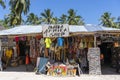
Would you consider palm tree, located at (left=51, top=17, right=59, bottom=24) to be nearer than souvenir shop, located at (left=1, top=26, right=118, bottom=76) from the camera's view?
No

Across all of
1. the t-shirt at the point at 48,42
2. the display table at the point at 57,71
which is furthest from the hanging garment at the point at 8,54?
the display table at the point at 57,71

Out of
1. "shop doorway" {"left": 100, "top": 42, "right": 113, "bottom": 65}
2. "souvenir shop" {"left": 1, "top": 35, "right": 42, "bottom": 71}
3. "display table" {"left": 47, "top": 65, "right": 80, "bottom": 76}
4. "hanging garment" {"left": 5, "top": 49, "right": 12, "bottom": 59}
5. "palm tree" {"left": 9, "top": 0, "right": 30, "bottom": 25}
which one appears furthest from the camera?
"palm tree" {"left": 9, "top": 0, "right": 30, "bottom": 25}

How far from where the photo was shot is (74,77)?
13586 mm

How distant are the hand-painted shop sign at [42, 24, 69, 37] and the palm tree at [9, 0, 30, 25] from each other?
19761 millimetres

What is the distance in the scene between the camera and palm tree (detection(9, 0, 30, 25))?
33.9 meters

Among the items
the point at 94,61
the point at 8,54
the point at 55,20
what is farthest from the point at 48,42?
the point at 55,20

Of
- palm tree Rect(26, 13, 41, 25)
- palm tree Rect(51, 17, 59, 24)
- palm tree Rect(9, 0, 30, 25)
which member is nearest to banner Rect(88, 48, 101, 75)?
palm tree Rect(9, 0, 30, 25)

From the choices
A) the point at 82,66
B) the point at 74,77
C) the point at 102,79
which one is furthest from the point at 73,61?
the point at 102,79

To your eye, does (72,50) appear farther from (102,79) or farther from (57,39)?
(102,79)

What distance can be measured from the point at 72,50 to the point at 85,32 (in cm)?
212

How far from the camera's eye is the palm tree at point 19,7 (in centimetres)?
3394

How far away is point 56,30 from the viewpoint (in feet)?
48.3

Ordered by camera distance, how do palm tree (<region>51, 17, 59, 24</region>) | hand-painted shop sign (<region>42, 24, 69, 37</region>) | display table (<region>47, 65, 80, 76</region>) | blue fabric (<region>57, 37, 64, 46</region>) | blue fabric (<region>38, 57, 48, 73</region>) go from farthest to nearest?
palm tree (<region>51, 17, 59, 24</region>), blue fabric (<region>57, 37, 64, 46</region>), blue fabric (<region>38, 57, 48, 73</region>), hand-painted shop sign (<region>42, 24, 69, 37</region>), display table (<region>47, 65, 80, 76</region>)

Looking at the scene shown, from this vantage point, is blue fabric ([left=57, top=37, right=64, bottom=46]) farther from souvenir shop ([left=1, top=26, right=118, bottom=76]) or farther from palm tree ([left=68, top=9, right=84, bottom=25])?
palm tree ([left=68, top=9, right=84, bottom=25])
